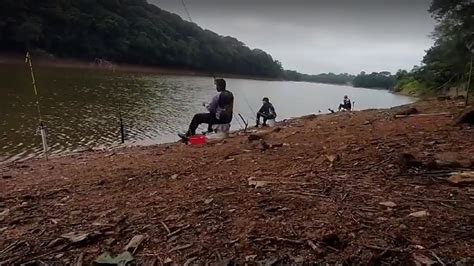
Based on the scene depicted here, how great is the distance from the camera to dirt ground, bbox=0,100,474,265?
324 cm

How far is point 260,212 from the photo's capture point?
397cm

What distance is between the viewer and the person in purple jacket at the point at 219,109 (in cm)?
978

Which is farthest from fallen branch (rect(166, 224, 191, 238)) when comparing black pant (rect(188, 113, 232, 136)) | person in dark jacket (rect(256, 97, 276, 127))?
person in dark jacket (rect(256, 97, 276, 127))

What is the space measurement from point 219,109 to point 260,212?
6187mm

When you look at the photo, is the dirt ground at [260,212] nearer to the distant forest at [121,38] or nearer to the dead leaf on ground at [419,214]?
the dead leaf on ground at [419,214]

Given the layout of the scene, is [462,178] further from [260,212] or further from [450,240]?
[260,212]

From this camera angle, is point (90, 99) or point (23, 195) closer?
point (23, 195)

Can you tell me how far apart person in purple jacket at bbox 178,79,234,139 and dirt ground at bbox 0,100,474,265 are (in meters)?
3.43

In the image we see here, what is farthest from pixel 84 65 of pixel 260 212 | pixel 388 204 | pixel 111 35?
pixel 388 204

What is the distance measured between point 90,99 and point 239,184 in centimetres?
2691

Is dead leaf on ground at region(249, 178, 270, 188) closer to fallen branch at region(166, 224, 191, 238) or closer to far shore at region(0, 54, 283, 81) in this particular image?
fallen branch at region(166, 224, 191, 238)

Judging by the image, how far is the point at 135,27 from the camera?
82250mm

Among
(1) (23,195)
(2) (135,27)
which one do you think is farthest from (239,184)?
(2) (135,27)

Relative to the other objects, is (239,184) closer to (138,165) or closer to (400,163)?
(400,163)
